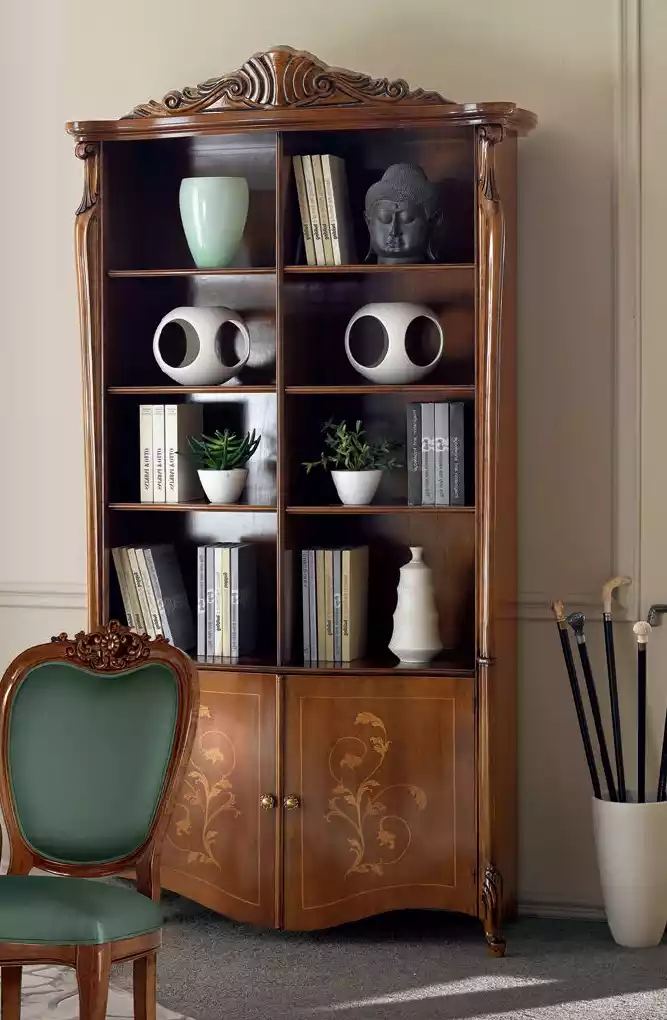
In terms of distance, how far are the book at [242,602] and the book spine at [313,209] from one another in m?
0.83

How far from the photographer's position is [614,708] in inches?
130

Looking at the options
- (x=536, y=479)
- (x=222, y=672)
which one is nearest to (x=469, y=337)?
(x=536, y=479)

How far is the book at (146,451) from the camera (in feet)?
11.2

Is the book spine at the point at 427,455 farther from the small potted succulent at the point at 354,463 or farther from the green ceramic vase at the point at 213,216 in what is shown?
the green ceramic vase at the point at 213,216

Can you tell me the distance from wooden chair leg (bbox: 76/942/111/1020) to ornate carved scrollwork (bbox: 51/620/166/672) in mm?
598

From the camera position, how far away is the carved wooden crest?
3137 millimetres

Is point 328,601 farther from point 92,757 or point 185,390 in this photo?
point 92,757

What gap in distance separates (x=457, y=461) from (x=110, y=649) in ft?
3.56

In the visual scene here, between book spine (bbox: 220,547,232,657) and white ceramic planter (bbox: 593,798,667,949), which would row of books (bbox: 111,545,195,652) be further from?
white ceramic planter (bbox: 593,798,667,949)

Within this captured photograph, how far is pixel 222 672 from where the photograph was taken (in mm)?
3271

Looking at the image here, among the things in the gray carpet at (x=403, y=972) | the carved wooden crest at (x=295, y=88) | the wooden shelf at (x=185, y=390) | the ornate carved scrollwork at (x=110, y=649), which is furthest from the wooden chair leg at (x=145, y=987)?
the carved wooden crest at (x=295, y=88)

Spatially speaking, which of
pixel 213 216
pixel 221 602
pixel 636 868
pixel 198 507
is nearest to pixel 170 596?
pixel 221 602

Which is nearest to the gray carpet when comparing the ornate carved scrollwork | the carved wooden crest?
the ornate carved scrollwork

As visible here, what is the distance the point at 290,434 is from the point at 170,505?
1.26 ft
